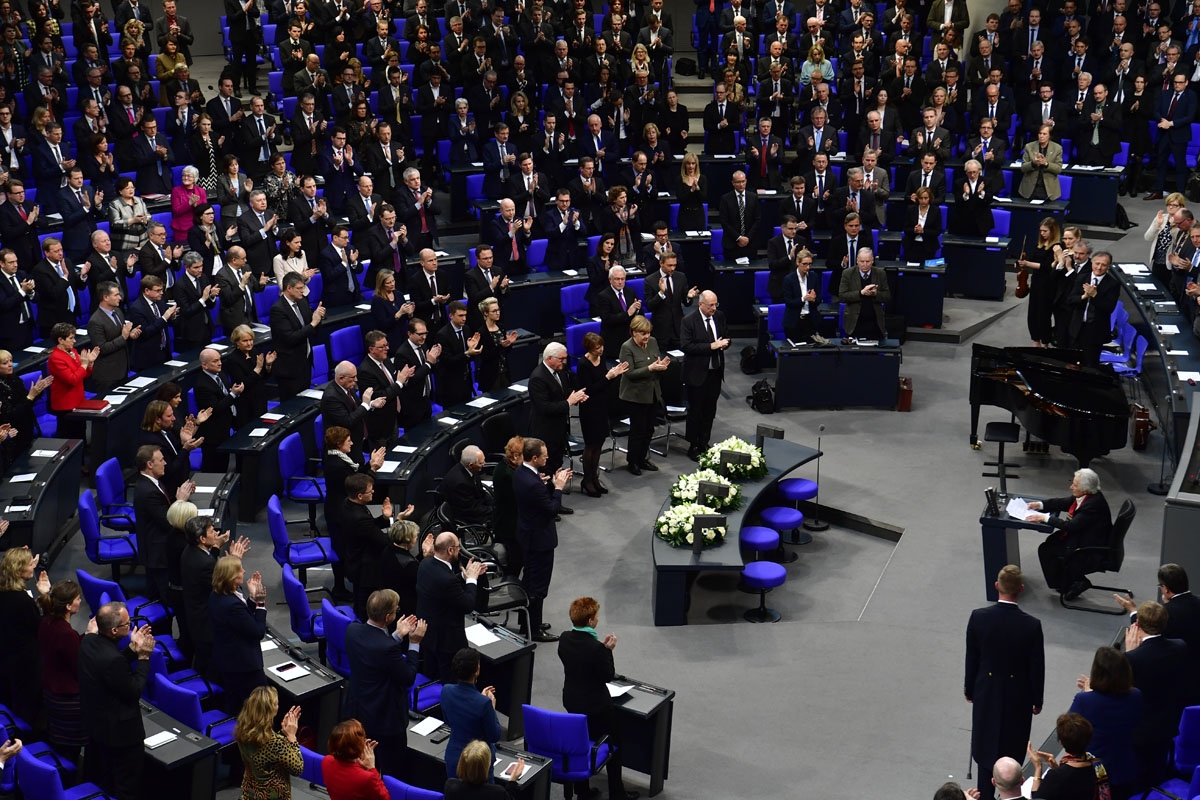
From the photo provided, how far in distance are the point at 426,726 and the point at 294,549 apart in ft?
10.9

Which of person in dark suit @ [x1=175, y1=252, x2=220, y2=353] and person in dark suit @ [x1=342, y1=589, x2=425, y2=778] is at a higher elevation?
person in dark suit @ [x1=175, y1=252, x2=220, y2=353]

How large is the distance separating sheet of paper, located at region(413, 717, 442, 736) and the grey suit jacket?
241 inches

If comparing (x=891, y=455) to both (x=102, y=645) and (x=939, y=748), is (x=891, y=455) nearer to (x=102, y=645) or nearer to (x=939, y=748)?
(x=939, y=748)

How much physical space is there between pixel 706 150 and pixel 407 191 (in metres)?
5.43

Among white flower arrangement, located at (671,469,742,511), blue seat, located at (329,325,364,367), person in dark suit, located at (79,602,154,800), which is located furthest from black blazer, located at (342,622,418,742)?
blue seat, located at (329,325,364,367)

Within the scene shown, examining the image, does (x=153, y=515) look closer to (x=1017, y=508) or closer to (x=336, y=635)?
(x=336, y=635)

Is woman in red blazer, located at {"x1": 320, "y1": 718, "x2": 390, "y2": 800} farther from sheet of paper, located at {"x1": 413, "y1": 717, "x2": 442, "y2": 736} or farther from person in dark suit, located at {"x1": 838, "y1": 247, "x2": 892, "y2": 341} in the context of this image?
person in dark suit, located at {"x1": 838, "y1": 247, "x2": 892, "y2": 341}

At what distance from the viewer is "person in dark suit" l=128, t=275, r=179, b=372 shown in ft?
49.0

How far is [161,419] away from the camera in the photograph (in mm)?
12336

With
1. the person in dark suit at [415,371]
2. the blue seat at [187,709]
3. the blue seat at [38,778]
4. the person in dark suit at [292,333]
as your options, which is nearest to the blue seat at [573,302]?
the person in dark suit at [415,371]

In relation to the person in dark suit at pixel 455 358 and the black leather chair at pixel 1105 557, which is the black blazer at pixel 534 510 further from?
the black leather chair at pixel 1105 557

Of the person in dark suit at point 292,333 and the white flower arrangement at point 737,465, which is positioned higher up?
the person in dark suit at point 292,333

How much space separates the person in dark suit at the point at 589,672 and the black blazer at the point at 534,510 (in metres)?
2.36

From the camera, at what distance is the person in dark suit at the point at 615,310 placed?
17.0 metres
